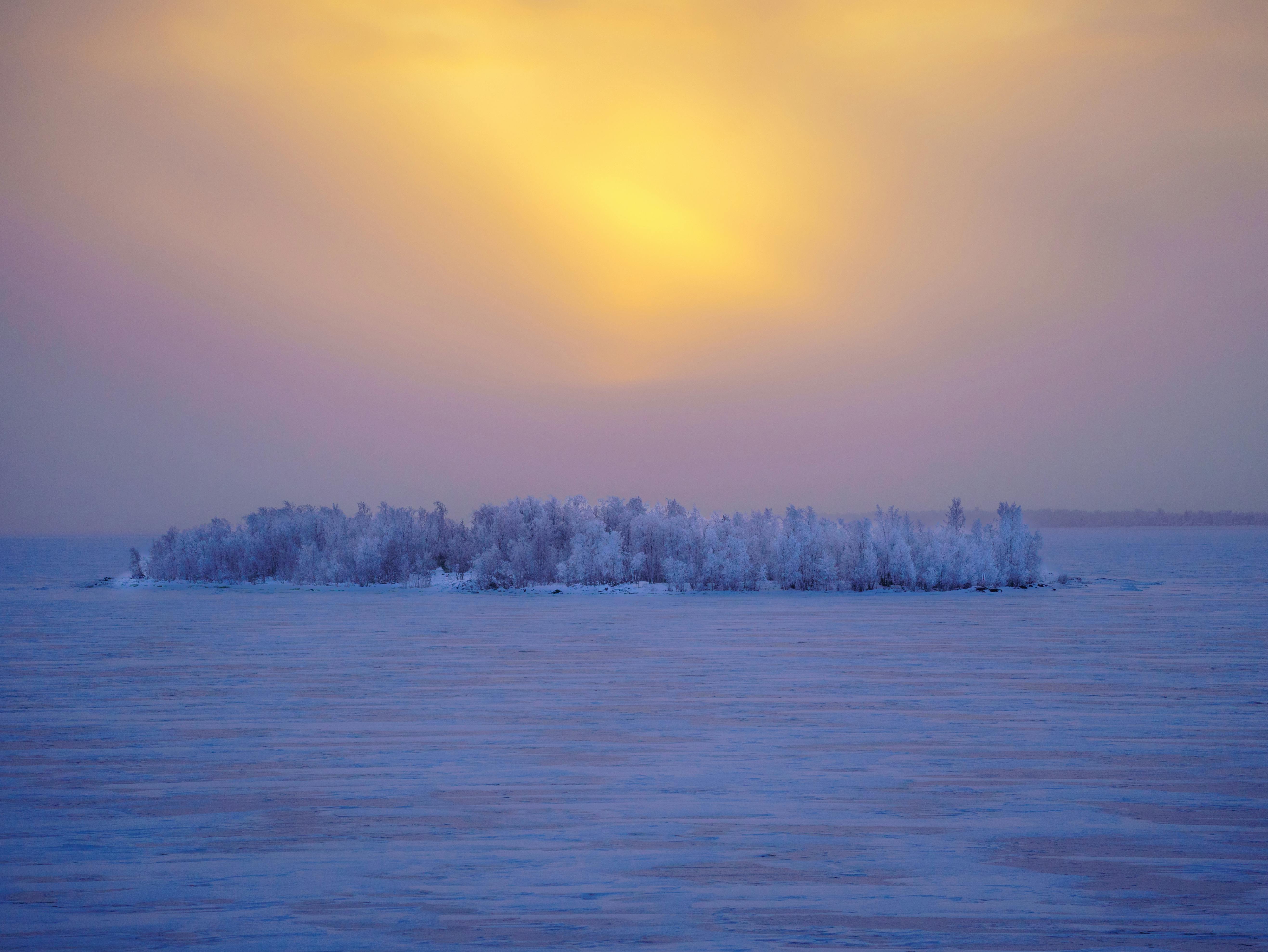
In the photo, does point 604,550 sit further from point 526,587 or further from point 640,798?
point 640,798

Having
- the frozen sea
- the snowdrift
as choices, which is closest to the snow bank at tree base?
the snowdrift

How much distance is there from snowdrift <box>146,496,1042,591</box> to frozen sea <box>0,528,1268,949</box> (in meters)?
22.8

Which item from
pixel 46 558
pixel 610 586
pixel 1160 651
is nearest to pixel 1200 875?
pixel 1160 651

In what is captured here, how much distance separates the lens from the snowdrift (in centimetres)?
4222

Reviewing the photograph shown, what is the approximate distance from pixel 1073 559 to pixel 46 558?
8412 centimetres

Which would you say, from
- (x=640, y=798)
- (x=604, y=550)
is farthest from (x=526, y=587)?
(x=640, y=798)

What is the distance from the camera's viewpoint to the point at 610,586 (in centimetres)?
4369

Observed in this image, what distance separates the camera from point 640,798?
841 centimetres

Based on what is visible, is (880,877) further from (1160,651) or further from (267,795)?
(1160,651)

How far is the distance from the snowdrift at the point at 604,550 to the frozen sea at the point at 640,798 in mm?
22842

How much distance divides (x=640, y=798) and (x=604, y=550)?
35875 millimetres

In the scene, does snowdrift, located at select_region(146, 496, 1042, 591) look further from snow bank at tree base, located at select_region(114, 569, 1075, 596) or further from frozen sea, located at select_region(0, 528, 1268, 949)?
frozen sea, located at select_region(0, 528, 1268, 949)

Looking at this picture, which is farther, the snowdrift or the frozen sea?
the snowdrift

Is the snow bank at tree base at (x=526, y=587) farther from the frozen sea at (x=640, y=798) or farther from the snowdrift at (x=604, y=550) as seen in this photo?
the frozen sea at (x=640, y=798)
